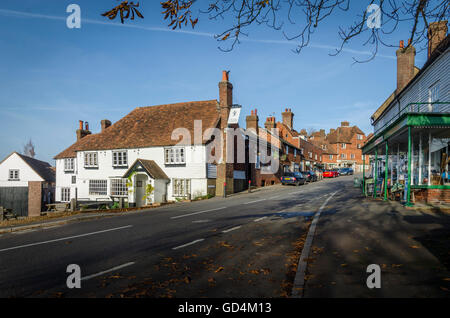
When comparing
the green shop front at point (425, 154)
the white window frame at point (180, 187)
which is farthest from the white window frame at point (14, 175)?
the green shop front at point (425, 154)

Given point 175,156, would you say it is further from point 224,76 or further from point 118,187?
point 224,76

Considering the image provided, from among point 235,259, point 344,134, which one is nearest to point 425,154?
point 235,259

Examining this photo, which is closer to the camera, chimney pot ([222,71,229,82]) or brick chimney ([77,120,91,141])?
chimney pot ([222,71,229,82])

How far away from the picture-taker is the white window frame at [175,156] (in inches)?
1135

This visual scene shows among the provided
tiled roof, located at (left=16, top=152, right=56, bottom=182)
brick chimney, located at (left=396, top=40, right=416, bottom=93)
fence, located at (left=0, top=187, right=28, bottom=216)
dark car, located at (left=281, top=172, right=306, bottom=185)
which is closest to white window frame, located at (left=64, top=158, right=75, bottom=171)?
fence, located at (left=0, top=187, right=28, bottom=216)

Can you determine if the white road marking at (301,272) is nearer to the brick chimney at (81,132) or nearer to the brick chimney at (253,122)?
the brick chimney at (253,122)

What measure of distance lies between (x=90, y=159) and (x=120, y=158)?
13.4ft

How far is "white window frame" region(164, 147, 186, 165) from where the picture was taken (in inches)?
1135

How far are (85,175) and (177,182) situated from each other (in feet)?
37.6

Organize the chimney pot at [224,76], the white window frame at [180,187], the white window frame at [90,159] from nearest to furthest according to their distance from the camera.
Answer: the white window frame at [180,187] < the chimney pot at [224,76] < the white window frame at [90,159]

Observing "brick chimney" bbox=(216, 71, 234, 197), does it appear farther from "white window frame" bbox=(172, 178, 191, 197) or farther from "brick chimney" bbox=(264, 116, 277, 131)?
"brick chimney" bbox=(264, 116, 277, 131)

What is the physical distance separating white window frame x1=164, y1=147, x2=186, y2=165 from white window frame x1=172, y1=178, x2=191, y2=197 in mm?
1626
